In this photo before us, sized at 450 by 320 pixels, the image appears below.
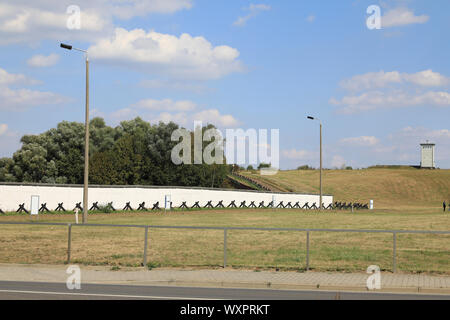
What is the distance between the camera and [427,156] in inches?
6038

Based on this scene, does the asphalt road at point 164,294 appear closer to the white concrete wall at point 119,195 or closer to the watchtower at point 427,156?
the white concrete wall at point 119,195

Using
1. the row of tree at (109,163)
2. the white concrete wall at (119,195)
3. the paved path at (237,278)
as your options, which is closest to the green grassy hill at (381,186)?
the row of tree at (109,163)

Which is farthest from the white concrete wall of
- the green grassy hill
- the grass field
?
the green grassy hill

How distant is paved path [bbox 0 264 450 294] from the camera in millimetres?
13703

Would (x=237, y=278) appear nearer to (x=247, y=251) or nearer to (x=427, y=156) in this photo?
(x=247, y=251)

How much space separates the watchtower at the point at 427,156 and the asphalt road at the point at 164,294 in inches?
5635

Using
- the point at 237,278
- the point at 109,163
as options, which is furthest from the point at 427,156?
the point at 237,278

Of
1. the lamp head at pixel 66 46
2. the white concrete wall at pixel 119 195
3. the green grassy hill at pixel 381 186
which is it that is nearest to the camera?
the lamp head at pixel 66 46

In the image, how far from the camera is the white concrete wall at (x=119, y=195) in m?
47.2

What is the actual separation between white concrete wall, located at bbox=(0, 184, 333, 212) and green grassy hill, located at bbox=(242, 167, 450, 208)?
35.9 meters

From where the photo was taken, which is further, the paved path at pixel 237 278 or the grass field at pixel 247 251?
the grass field at pixel 247 251

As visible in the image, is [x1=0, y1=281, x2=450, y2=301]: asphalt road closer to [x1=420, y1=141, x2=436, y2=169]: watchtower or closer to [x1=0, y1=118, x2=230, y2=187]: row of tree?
[x1=0, y1=118, x2=230, y2=187]: row of tree
